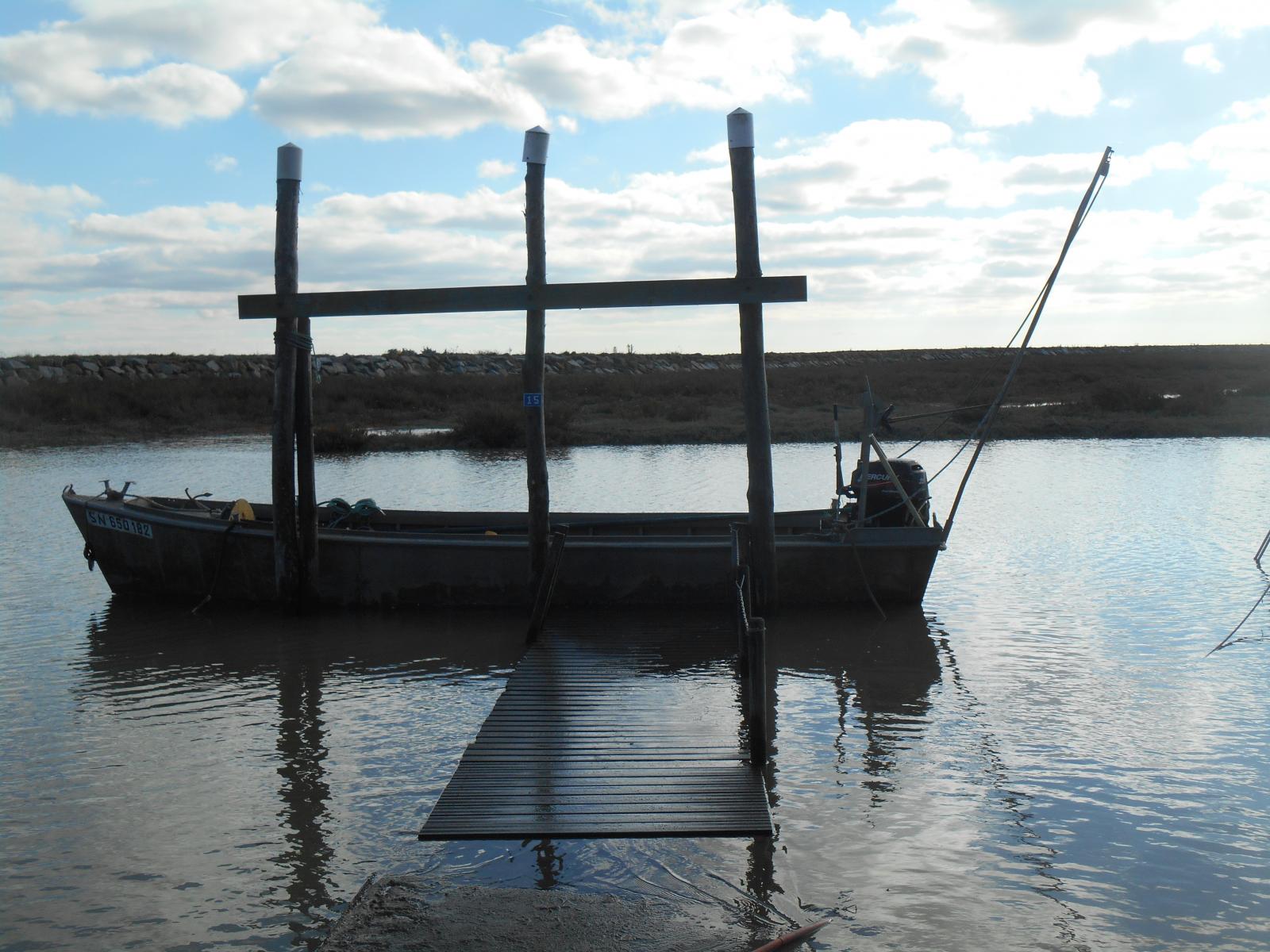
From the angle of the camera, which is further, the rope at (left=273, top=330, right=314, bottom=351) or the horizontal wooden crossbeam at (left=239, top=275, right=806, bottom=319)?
the rope at (left=273, top=330, right=314, bottom=351)

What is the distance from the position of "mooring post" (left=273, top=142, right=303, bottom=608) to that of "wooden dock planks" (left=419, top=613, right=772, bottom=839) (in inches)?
138

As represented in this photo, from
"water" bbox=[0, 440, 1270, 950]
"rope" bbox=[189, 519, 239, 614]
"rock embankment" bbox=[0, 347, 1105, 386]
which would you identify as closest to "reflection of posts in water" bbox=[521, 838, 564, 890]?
"water" bbox=[0, 440, 1270, 950]

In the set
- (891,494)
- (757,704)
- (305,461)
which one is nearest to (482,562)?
(305,461)

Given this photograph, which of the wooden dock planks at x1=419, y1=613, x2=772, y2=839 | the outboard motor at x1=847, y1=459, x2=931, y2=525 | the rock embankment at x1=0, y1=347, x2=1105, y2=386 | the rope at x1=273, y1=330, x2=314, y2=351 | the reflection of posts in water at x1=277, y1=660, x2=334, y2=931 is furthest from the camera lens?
the rock embankment at x1=0, y1=347, x2=1105, y2=386

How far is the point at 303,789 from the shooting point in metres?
7.15

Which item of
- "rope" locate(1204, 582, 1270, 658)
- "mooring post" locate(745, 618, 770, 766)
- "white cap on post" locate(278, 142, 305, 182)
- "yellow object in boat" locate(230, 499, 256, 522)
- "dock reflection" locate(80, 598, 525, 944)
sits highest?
"white cap on post" locate(278, 142, 305, 182)

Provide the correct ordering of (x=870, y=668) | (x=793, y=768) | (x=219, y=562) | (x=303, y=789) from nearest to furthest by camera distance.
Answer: (x=303, y=789) → (x=793, y=768) → (x=870, y=668) → (x=219, y=562)

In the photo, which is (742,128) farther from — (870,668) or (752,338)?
(870,668)

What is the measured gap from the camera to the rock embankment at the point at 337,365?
5228 centimetres

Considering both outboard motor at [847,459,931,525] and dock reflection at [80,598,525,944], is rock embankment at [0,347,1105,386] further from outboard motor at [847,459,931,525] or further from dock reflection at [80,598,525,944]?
outboard motor at [847,459,931,525]

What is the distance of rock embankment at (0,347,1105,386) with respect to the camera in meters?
52.3

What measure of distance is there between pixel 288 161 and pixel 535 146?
102 inches

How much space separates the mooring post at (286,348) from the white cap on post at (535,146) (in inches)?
95.7

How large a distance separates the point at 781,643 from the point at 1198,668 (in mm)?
3587
